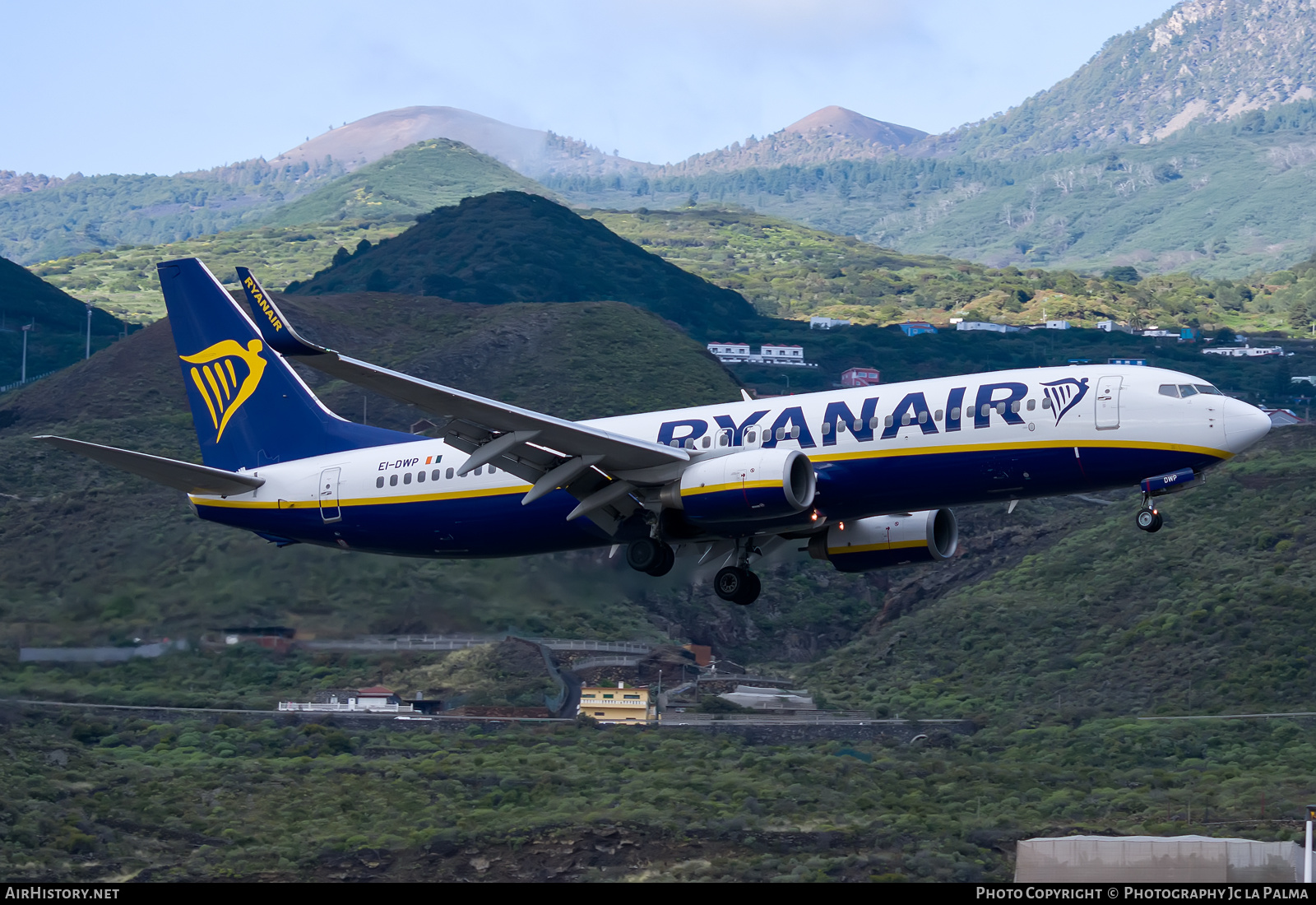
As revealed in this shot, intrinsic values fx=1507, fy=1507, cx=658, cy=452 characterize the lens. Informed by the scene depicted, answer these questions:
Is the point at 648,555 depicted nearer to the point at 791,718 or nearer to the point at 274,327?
the point at 274,327

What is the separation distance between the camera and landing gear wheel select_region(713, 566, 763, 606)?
42750 millimetres

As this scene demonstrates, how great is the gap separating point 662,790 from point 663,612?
26552 millimetres

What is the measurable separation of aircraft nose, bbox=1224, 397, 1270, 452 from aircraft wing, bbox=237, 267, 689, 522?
13521 mm

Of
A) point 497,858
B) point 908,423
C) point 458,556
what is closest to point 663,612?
point 497,858

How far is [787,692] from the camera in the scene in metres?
93.2

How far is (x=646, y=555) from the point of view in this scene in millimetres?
41406

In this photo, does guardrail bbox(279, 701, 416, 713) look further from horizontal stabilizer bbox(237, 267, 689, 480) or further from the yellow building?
horizontal stabilizer bbox(237, 267, 689, 480)

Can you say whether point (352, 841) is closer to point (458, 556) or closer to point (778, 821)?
point (778, 821)

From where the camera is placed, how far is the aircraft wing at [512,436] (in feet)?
119

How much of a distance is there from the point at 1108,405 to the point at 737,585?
11.5m

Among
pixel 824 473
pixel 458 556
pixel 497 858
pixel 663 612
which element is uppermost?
pixel 824 473

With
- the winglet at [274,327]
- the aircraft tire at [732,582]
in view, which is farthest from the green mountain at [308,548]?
the winglet at [274,327]

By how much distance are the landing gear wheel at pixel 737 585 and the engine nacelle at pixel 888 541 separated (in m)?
2.58

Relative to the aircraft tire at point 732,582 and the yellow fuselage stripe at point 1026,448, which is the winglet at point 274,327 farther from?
the yellow fuselage stripe at point 1026,448
